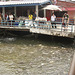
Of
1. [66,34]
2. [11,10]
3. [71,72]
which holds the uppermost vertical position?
[11,10]

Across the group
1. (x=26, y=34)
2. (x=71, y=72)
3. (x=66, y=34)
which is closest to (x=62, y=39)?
(x=66, y=34)

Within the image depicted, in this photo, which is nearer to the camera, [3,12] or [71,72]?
[71,72]

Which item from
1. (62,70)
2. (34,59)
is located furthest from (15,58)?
(62,70)

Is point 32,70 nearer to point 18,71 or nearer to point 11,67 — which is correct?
point 18,71

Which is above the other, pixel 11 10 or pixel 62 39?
pixel 11 10

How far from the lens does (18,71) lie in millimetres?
7238

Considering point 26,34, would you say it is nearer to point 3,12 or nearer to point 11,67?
point 3,12

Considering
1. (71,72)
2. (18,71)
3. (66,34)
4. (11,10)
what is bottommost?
(18,71)

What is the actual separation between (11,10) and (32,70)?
42.3ft

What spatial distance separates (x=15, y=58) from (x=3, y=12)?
34.7ft

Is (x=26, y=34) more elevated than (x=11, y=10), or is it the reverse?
(x=11, y=10)

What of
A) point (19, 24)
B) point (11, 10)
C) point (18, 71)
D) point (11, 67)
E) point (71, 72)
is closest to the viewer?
point (71, 72)

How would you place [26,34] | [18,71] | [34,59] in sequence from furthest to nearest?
[26,34] → [34,59] → [18,71]

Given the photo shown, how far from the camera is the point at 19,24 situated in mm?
14461
